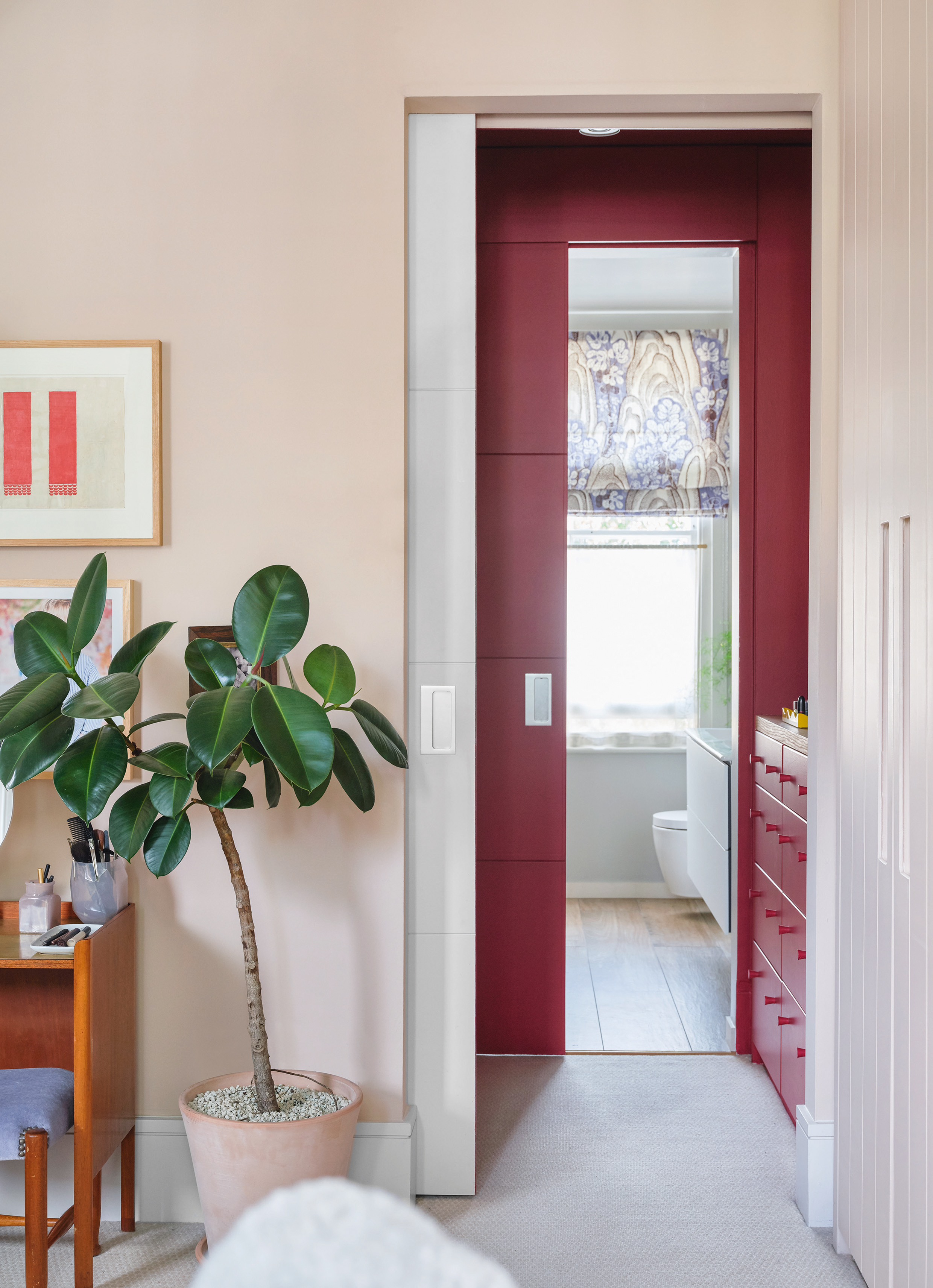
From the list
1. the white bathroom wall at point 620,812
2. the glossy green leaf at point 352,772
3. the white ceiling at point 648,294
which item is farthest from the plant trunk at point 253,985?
the white bathroom wall at point 620,812

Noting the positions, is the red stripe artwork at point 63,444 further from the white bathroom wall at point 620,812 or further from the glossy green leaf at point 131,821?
the white bathroom wall at point 620,812

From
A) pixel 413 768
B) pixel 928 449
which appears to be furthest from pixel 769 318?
pixel 413 768

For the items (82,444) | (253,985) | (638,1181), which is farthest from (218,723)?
(638,1181)

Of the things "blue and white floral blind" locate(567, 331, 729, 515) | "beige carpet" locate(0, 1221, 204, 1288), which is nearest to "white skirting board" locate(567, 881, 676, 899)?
"blue and white floral blind" locate(567, 331, 729, 515)

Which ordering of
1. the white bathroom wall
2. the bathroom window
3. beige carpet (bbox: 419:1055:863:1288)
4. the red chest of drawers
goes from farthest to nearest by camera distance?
the bathroom window → the white bathroom wall → the red chest of drawers → beige carpet (bbox: 419:1055:863:1288)

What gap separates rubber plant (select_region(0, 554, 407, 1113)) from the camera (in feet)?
5.60

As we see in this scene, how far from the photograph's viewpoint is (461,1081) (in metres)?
2.31

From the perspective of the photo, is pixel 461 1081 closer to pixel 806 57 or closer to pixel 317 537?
pixel 317 537

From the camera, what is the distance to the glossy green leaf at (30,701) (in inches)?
68.6

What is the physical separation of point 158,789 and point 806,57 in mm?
2009

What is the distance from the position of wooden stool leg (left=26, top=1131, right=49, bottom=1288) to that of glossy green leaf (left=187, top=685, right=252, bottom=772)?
2.50 feet

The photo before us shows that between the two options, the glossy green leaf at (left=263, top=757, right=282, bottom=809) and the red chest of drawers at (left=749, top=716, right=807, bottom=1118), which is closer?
the glossy green leaf at (left=263, top=757, right=282, bottom=809)

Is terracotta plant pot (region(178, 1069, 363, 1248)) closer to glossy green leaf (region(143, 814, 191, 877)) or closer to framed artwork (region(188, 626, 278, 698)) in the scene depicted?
glossy green leaf (region(143, 814, 191, 877))

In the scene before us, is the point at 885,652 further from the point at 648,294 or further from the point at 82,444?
the point at 648,294
